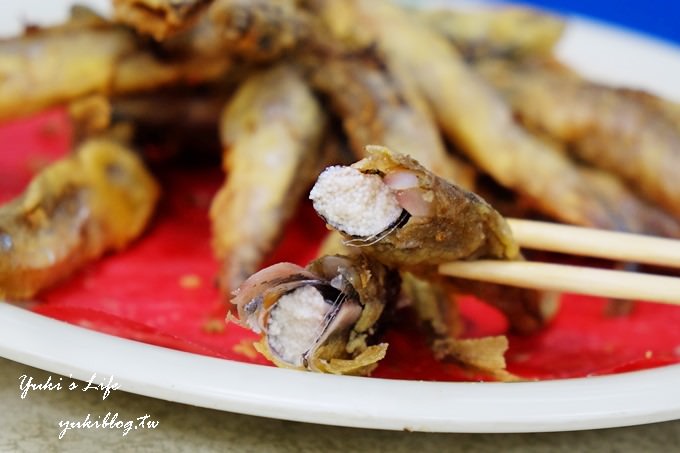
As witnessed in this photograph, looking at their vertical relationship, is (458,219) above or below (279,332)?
above

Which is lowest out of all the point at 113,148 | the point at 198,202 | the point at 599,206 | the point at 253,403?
the point at 198,202

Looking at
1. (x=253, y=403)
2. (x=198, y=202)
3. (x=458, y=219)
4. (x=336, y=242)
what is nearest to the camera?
(x=253, y=403)

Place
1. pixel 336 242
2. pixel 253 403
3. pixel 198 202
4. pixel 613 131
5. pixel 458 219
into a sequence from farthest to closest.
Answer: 1. pixel 198 202
2. pixel 613 131
3. pixel 336 242
4. pixel 458 219
5. pixel 253 403

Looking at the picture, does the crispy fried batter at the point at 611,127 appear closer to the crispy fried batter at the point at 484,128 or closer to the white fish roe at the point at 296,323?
the crispy fried batter at the point at 484,128

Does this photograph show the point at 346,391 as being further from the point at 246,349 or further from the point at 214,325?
the point at 214,325

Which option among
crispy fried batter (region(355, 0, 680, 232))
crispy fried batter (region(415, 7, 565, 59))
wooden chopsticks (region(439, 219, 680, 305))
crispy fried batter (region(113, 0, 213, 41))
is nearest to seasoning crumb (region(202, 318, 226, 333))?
wooden chopsticks (region(439, 219, 680, 305))

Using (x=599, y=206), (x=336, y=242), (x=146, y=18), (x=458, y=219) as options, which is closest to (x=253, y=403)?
(x=458, y=219)

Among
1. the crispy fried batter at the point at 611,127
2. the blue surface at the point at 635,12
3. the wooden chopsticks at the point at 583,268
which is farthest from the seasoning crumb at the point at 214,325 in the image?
the blue surface at the point at 635,12

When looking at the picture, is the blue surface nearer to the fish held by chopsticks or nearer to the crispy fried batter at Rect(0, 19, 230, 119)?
the crispy fried batter at Rect(0, 19, 230, 119)

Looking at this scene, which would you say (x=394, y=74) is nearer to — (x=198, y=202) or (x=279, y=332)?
(x=198, y=202)

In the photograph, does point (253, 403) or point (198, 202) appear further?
point (198, 202)
